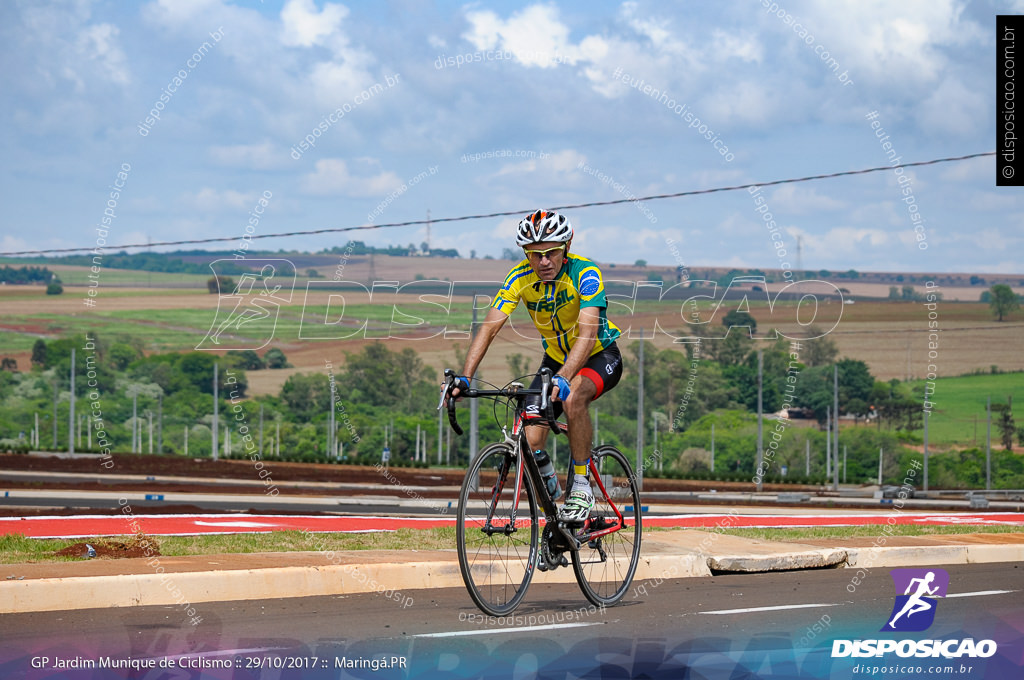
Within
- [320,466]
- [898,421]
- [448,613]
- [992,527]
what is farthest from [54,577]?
[898,421]

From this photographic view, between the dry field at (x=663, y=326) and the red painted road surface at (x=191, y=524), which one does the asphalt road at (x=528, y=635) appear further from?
the dry field at (x=663, y=326)

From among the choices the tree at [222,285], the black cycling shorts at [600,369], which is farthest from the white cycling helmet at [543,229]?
the tree at [222,285]

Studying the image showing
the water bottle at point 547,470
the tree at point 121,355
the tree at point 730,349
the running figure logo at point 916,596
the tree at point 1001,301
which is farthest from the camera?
the tree at point 1001,301

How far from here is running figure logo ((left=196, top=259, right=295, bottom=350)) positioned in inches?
1664

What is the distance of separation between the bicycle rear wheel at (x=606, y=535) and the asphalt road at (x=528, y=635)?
0.19 meters

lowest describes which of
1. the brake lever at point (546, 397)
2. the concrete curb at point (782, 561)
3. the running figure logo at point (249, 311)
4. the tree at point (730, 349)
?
the concrete curb at point (782, 561)

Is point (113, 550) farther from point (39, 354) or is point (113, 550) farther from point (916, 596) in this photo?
point (39, 354)

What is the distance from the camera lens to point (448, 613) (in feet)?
25.7

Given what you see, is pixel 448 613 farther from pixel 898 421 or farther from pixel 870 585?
pixel 898 421

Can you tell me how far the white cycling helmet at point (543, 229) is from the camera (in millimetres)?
7633

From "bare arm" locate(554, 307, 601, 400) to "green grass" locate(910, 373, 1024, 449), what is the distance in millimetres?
93795

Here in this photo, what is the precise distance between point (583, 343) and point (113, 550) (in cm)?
538

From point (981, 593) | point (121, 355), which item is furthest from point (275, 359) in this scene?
point (981, 593)

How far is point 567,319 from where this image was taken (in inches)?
310
